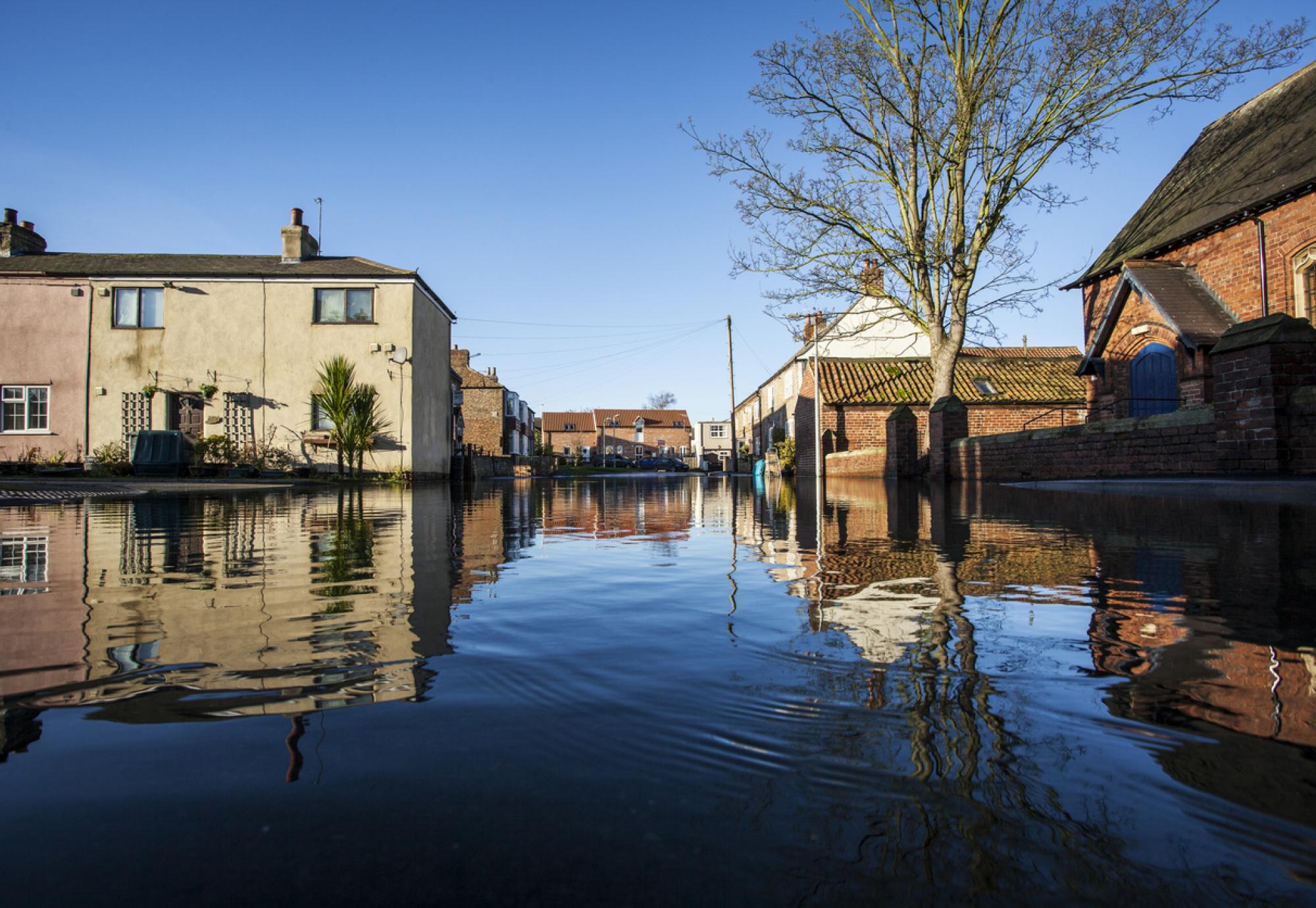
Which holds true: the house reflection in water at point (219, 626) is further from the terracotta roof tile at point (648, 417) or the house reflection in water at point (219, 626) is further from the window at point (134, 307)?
the terracotta roof tile at point (648, 417)

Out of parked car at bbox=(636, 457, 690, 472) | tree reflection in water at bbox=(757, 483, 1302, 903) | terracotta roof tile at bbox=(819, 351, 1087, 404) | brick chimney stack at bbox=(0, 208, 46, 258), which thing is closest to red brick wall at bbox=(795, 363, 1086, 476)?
terracotta roof tile at bbox=(819, 351, 1087, 404)

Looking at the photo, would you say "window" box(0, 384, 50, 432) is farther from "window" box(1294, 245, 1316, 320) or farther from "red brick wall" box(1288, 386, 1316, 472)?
"window" box(1294, 245, 1316, 320)

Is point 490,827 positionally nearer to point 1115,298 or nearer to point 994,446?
point 994,446

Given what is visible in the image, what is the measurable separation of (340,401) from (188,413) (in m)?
6.12

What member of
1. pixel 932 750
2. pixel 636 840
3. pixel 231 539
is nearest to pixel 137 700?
pixel 636 840

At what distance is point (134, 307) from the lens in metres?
23.2

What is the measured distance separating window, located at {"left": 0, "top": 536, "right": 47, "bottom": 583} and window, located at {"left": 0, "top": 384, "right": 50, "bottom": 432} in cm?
2143

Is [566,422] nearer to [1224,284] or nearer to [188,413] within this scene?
[188,413]

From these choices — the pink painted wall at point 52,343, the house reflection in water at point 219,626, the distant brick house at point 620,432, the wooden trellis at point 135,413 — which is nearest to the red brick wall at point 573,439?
the distant brick house at point 620,432

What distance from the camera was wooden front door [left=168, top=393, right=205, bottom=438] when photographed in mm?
23078

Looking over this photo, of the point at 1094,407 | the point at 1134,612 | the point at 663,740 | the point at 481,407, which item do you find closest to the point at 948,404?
the point at 1094,407

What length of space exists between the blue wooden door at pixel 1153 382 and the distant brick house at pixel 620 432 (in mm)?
74551

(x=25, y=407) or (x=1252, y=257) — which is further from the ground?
(x=1252, y=257)

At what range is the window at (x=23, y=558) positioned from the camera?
3990 millimetres
